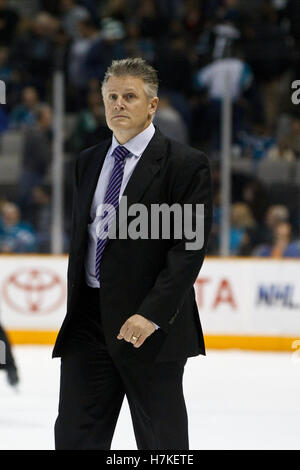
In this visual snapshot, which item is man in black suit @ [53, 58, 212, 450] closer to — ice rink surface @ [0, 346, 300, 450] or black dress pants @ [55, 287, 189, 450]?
black dress pants @ [55, 287, 189, 450]

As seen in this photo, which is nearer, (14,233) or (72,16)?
(14,233)

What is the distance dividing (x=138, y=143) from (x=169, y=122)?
18.0 ft

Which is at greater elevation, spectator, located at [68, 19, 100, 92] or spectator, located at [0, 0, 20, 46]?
spectator, located at [0, 0, 20, 46]

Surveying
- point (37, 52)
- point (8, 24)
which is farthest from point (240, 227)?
point (8, 24)

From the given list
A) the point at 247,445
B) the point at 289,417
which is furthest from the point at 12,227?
the point at 247,445

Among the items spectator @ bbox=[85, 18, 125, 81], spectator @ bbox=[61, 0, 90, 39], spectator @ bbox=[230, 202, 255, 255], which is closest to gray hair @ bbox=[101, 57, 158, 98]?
spectator @ bbox=[230, 202, 255, 255]

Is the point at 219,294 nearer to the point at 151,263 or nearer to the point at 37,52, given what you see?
the point at 37,52

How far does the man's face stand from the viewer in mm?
3035

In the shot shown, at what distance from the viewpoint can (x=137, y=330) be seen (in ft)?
9.57

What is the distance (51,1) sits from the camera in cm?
1075

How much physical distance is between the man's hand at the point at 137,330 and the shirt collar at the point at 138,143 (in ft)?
1.62

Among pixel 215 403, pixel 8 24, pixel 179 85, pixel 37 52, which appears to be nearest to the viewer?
pixel 215 403

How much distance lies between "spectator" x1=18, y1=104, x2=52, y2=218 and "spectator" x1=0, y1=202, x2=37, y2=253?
0.08 m

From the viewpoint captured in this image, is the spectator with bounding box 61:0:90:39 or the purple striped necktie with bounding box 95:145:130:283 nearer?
the purple striped necktie with bounding box 95:145:130:283
